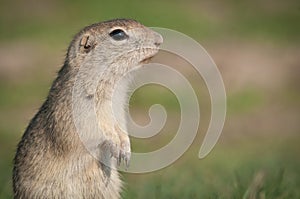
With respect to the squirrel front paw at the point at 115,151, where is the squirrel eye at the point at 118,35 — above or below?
above

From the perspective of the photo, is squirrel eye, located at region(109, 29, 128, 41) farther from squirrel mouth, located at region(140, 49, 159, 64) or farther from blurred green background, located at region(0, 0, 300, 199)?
blurred green background, located at region(0, 0, 300, 199)

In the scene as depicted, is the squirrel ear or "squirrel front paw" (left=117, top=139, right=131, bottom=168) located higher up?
the squirrel ear

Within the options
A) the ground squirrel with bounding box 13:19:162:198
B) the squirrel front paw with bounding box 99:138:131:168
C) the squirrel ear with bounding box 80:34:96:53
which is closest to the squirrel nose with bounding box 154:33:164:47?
the ground squirrel with bounding box 13:19:162:198

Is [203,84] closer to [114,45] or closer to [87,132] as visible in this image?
[114,45]

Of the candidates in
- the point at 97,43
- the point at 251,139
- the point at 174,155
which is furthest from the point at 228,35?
the point at 97,43

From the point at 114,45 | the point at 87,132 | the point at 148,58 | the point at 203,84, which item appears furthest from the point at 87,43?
the point at 203,84

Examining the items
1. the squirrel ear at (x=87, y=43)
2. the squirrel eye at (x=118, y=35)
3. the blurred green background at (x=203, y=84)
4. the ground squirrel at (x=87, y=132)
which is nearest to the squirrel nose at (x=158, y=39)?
the ground squirrel at (x=87, y=132)

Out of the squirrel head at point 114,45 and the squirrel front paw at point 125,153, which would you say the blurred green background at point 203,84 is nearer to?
the squirrel front paw at point 125,153

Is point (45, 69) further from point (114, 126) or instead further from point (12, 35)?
point (114, 126)
